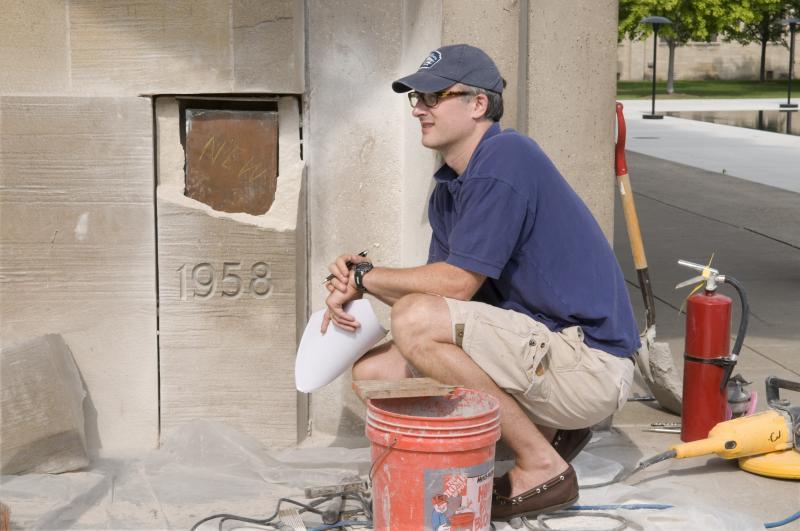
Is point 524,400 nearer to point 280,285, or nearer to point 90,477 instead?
point 280,285

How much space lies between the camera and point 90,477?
4.46m

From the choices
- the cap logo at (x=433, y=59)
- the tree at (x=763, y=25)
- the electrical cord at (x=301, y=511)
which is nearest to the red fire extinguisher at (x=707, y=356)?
the cap logo at (x=433, y=59)

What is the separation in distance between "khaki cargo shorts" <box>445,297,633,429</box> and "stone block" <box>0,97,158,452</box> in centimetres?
152

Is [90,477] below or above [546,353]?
below

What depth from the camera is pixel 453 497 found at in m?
3.57

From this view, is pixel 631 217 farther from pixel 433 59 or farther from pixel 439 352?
pixel 439 352

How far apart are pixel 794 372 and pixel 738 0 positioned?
33952 mm

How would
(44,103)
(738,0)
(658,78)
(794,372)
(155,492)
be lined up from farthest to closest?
(658,78), (738,0), (794,372), (44,103), (155,492)

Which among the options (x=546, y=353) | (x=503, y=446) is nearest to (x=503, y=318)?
(x=546, y=353)

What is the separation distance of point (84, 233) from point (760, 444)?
2.68 meters

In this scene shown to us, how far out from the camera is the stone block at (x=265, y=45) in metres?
4.63

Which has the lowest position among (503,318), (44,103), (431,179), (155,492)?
(155,492)

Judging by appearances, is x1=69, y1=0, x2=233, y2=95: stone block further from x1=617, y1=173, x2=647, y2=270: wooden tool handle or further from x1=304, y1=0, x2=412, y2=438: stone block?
Result: x1=617, y1=173, x2=647, y2=270: wooden tool handle

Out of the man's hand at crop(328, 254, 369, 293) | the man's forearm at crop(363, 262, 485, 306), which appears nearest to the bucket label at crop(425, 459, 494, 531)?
the man's forearm at crop(363, 262, 485, 306)
